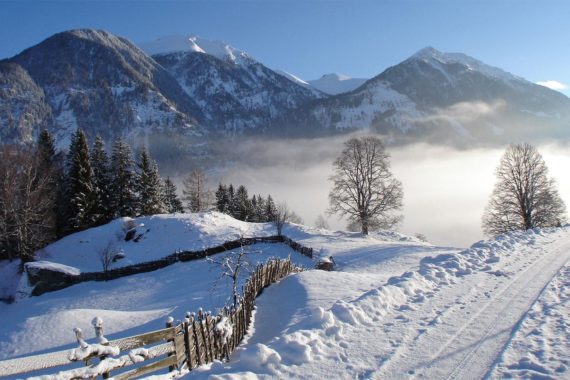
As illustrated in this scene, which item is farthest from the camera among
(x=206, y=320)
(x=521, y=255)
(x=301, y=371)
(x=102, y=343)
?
(x=521, y=255)

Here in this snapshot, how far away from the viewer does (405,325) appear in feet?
30.2

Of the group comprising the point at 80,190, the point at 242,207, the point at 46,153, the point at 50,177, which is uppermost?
the point at 46,153

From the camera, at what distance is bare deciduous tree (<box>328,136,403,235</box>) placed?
42.1m

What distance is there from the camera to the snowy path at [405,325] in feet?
23.7

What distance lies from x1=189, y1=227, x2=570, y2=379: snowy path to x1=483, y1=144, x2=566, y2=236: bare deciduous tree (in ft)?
89.8

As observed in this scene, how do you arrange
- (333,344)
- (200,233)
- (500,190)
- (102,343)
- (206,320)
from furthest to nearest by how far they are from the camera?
(500,190)
(200,233)
(206,320)
(333,344)
(102,343)

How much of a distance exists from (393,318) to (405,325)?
2.01 feet

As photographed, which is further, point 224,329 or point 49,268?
point 49,268

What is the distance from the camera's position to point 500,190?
4159 centimetres

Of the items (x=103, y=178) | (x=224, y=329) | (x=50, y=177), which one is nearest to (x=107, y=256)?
(x=50, y=177)

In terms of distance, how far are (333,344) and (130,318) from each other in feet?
46.1

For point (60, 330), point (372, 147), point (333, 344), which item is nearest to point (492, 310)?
point (333, 344)

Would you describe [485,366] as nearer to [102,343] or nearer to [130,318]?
[102,343]

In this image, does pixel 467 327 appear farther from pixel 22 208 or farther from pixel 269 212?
pixel 269 212
